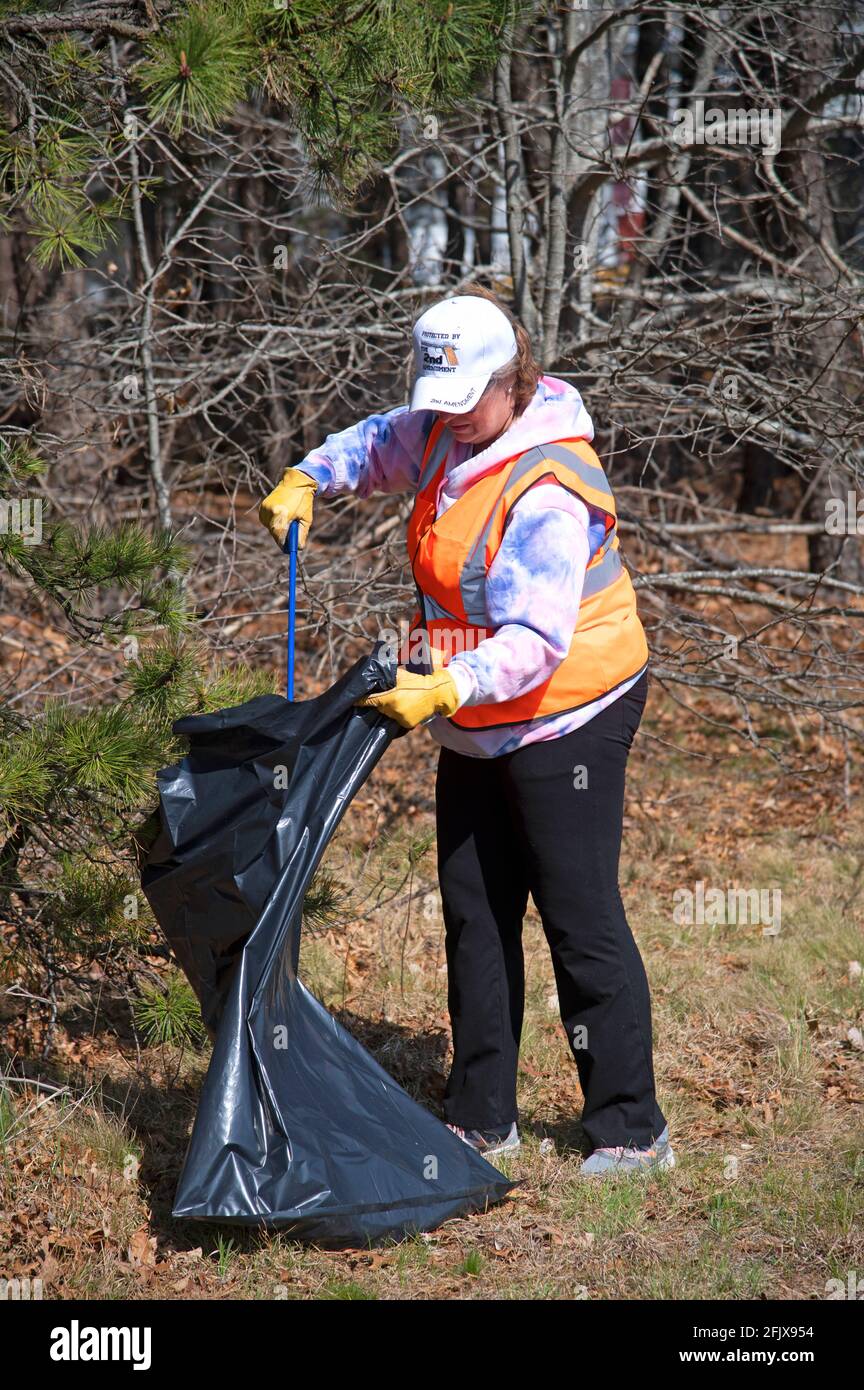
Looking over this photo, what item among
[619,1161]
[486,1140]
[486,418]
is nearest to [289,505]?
[486,418]

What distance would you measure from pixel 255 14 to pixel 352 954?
2.78m

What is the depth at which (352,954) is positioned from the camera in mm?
4211

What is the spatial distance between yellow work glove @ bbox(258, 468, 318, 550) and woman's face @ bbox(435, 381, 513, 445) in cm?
42

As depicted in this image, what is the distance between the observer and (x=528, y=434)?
2693mm

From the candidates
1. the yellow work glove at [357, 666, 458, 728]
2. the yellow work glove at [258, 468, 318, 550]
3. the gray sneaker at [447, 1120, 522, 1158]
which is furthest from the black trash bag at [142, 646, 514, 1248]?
the yellow work glove at [258, 468, 318, 550]

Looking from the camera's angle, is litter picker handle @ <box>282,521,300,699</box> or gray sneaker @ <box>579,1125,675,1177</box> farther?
gray sneaker @ <box>579,1125,675,1177</box>

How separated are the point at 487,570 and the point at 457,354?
0.45 m

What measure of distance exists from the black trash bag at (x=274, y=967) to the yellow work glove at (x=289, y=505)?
453 mm

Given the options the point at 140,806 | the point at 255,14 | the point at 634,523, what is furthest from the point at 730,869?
the point at 255,14

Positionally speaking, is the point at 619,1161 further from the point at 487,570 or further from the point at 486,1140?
the point at 487,570

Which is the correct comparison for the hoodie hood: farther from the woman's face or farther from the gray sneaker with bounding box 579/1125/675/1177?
the gray sneaker with bounding box 579/1125/675/1177

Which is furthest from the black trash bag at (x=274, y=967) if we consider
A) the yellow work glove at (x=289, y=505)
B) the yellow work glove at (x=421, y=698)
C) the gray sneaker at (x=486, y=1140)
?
the yellow work glove at (x=289, y=505)

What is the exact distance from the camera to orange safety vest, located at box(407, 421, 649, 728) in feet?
8.75

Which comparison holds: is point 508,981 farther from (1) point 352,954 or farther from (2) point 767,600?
(2) point 767,600
